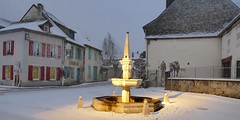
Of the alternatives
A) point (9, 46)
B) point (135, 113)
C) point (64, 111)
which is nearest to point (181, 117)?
point (135, 113)

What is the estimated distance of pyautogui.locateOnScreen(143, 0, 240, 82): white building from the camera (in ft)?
101

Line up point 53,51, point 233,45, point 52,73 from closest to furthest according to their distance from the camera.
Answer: point 233,45 → point 52,73 → point 53,51

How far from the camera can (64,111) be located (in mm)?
11656

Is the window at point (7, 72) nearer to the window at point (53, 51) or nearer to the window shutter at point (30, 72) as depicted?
the window shutter at point (30, 72)

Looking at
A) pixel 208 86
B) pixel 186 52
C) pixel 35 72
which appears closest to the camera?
pixel 208 86

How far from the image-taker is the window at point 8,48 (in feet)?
96.4

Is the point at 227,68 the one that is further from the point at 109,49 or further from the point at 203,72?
the point at 109,49

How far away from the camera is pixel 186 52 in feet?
104

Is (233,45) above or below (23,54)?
above

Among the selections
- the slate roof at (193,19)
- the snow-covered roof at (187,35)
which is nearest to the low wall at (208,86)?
the snow-covered roof at (187,35)

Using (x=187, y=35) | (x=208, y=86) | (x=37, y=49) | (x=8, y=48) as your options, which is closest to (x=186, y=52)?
(x=187, y=35)

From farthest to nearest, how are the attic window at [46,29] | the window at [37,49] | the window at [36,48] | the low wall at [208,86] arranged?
the attic window at [46,29], the window at [37,49], the window at [36,48], the low wall at [208,86]

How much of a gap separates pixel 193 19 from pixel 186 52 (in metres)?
4.41

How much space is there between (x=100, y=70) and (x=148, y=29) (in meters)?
17.3
